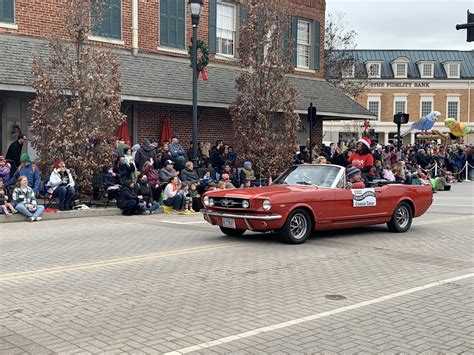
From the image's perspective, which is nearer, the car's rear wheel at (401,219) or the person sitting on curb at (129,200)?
the car's rear wheel at (401,219)

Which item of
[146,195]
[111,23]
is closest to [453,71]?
[111,23]

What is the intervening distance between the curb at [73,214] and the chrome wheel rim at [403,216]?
7.15 metres

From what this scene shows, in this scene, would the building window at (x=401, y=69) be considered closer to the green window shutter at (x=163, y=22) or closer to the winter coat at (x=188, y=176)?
the green window shutter at (x=163, y=22)

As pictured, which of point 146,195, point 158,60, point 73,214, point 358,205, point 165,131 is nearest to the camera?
point 358,205

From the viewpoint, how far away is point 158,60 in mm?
21266

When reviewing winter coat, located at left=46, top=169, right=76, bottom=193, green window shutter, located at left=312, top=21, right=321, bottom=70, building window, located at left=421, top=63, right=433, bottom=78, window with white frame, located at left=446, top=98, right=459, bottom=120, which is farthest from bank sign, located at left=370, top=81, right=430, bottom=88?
winter coat, located at left=46, top=169, right=76, bottom=193

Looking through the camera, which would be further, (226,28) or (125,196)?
(226,28)

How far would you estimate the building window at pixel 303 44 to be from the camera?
27.1 meters

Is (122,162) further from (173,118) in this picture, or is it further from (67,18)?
(173,118)

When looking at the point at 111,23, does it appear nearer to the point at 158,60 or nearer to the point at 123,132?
the point at 158,60

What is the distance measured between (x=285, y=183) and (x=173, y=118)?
10557 millimetres

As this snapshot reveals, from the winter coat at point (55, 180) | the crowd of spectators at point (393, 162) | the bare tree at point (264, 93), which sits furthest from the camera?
the bare tree at point (264, 93)

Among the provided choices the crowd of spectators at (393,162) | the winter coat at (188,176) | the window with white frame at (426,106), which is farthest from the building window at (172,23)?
the window with white frame at (426,106)

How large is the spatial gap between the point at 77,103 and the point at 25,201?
9.78ft
